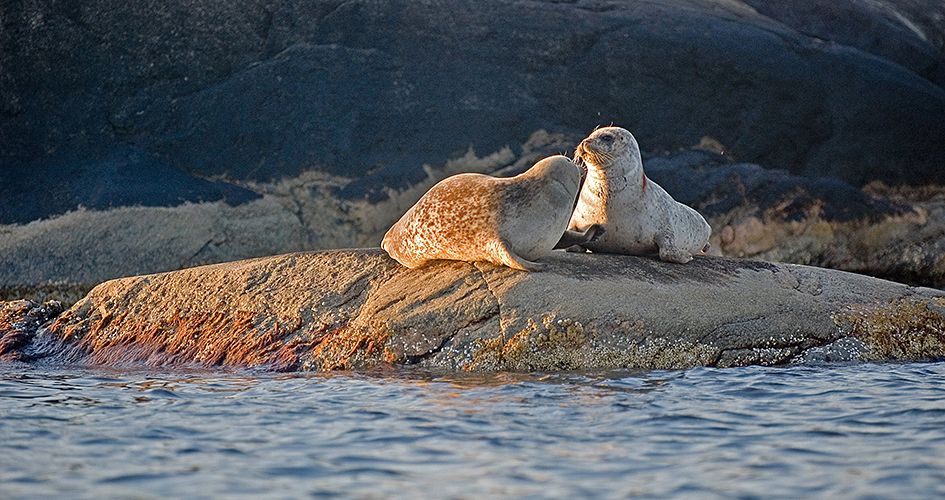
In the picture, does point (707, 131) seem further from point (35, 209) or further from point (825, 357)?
point (35, 209)

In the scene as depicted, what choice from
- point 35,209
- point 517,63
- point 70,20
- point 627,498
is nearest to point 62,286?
point 35,209

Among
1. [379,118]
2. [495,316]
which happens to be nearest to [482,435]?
[495,316]

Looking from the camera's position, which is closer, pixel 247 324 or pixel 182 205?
pixel 247 324

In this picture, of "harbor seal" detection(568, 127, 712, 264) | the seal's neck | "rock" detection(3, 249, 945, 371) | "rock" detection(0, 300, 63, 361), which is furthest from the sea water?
the seal's neck

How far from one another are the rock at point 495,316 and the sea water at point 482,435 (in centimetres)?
32

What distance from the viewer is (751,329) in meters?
6.15

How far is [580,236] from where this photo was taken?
682cm

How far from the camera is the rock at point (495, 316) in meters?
5.96

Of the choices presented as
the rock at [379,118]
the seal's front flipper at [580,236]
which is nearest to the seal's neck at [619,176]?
the seal's front flipper at [580,236]

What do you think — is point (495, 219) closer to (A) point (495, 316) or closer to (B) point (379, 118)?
(A) point (495, 316)

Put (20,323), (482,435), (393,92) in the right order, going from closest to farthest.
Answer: (482,435), (20,323), (393,92)

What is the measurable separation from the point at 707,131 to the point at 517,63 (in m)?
2.08

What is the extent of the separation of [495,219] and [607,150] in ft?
3.75

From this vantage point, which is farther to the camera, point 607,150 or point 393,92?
point 393,92
